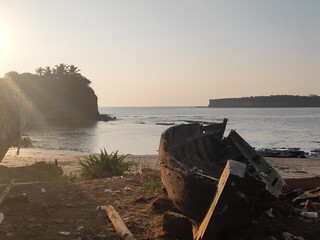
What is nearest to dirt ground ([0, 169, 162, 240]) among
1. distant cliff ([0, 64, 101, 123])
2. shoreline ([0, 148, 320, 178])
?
shoreline ([0, 148, 320, 178])

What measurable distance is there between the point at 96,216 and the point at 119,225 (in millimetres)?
1127

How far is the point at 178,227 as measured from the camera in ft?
19.8

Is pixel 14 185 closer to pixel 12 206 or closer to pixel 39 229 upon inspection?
pixel 12 206

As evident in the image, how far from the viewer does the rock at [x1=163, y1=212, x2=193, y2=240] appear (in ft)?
19.7

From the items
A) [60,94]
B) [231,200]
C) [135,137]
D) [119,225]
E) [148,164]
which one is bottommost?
[135,137]

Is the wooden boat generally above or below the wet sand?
above

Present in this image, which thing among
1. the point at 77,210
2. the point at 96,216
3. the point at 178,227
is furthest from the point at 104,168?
the point at 178,227

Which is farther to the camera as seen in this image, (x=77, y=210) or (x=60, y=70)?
(x=60, y=70)

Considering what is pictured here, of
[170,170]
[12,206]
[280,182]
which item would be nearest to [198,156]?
[280,182]

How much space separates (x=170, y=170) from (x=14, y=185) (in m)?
5.88

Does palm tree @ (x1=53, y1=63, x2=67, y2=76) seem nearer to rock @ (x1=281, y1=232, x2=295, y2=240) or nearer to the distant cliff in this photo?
the distant cliff

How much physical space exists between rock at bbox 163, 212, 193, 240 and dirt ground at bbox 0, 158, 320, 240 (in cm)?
15

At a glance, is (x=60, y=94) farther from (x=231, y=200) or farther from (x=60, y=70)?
(x=231, y=200)

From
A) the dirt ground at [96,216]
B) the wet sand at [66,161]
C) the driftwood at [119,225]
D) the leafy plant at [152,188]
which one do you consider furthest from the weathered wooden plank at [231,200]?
the wet sand at [66,161]
